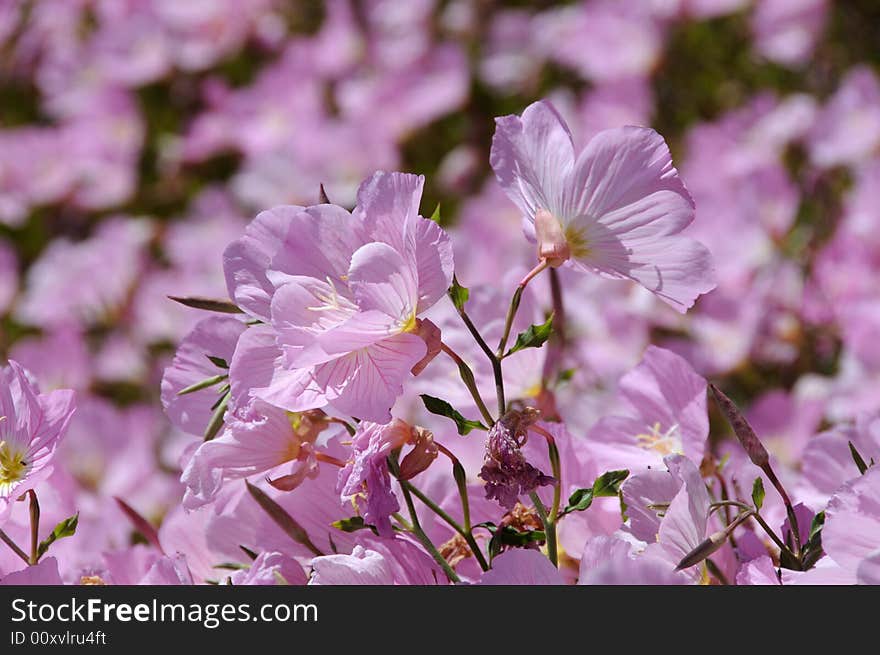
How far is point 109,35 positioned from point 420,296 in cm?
244

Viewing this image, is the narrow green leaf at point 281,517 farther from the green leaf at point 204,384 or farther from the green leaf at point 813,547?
the green leaf at point 813,547

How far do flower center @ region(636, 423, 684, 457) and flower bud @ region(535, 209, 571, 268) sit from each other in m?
0.17

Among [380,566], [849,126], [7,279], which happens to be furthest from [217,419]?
[7,279]

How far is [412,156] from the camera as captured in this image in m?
2.43

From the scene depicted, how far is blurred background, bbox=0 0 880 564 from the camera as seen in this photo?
162cm

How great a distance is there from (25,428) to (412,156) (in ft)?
6.10

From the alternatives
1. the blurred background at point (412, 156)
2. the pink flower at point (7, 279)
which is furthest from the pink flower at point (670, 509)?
the pink flower at point (7, 279)

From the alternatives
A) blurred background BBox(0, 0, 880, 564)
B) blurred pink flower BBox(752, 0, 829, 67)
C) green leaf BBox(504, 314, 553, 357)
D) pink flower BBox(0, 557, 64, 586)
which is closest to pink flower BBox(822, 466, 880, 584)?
green leaf BBox(504, 314, 553, 357)

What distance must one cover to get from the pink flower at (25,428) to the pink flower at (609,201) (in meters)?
0.26

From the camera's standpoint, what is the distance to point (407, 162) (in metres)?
2.43

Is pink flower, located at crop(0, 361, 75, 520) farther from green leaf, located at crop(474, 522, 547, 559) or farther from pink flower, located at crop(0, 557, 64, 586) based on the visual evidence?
green leaf, located at crop(474, 522, 547, 559)

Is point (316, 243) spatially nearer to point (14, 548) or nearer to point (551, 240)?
point (551, 240)

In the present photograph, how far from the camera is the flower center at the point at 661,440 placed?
720mm

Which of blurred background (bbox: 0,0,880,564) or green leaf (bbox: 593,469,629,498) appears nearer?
green leaf (bbox: 593,469,629,498)
